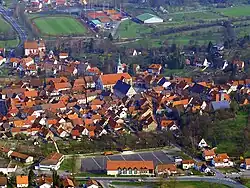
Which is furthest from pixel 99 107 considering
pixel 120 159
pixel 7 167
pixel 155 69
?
pixel 7 167

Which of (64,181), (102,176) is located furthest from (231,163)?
(64,181)

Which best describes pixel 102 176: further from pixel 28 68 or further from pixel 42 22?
pixel 42 22

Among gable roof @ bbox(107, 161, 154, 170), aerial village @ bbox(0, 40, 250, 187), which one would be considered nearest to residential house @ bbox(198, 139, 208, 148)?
aerial village @ bbox(0, 40, 250, 187)

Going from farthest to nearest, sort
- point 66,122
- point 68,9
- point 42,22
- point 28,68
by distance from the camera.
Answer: point 68,9, point 42,22, point 28,68, point 66,122

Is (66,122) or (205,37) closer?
(66,122)

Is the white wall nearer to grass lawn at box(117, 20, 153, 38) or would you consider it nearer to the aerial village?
grass lawn at box(117, 20, 153, 38)

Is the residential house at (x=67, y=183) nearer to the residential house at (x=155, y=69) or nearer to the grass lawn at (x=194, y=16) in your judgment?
the residential house at (x=155, y=69)
